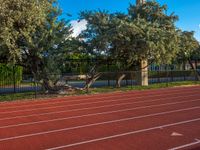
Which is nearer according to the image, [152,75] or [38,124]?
[38,124]

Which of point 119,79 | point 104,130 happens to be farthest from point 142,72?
point 104,130

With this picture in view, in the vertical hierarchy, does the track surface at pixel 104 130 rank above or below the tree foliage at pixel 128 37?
below

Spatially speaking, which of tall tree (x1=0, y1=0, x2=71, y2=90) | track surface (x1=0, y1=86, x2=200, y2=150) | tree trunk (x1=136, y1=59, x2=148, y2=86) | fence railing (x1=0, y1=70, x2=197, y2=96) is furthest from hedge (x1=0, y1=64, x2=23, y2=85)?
track surface (x1=0, y1=86, x2=200, y2=150)

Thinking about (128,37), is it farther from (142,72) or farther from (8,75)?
(8,75)

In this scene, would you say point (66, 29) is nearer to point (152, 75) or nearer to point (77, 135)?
point (152, 75)

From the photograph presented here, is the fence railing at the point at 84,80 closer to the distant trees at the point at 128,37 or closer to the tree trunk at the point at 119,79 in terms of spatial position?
the tree trunk at the point at 119,79

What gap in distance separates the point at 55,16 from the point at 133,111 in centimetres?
1166

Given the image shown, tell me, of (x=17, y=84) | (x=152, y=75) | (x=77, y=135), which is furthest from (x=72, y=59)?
(x=77, y=135)

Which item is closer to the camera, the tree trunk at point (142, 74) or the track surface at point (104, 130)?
the track surface at point (104, 130)

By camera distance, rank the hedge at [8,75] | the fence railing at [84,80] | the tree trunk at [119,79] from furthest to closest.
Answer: the tree trunk at [119,79]
the hedge at [8,75]
the fence railing at [84,80]

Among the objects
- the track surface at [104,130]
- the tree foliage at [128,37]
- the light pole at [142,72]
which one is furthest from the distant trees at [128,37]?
the track surface at [104,130]

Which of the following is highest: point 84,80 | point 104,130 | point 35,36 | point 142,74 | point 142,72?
point 35,36

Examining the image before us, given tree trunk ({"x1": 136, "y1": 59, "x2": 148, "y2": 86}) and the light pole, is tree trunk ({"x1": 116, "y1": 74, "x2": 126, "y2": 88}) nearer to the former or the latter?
tree trunk ({"x1": 136, "y1": 59, "x2": 148, "y2": 86})

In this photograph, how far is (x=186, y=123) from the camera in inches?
408
